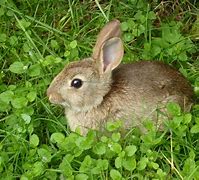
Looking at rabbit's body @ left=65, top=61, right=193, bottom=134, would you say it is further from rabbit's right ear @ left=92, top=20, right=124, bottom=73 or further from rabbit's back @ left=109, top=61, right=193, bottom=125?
rabbit's right ear @ left=92, top=20, right=124, bottom=73

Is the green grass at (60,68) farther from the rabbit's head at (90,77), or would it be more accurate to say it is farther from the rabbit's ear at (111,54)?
the rabbit's ear at (111,54)

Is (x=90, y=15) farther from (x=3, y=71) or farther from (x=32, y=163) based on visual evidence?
(x=32, y=163)

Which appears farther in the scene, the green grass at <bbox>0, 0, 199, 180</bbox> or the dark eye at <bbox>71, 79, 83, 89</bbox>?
the dark eye at <bbox>71, 79, 83, 89</bbox>

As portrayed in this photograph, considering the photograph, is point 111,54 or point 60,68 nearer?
point 111,54

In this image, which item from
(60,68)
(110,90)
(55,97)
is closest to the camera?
(55,97)

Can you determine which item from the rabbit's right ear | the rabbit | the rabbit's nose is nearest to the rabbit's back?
the rabbit

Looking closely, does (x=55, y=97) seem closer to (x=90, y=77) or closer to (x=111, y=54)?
(x=90, y=77)

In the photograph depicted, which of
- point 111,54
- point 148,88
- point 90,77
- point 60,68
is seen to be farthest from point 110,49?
point 60,68
